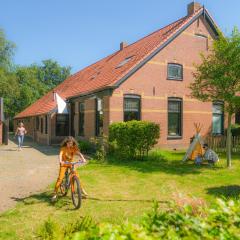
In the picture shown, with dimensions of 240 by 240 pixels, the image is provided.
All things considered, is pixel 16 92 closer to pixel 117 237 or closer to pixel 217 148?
pixel 217 148

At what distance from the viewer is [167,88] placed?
1938 centimetres

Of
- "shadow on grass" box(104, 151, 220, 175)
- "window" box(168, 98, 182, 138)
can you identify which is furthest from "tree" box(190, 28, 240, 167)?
"window" box(168, 98, 182, 138)

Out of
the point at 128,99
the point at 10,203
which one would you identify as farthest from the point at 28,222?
the point at 128,99

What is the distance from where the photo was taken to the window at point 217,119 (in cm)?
2142

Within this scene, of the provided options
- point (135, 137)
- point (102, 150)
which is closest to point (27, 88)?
point (102, 150)

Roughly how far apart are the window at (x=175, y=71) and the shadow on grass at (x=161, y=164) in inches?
212

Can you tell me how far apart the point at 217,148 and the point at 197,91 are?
7013 mm

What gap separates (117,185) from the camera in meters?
10.0

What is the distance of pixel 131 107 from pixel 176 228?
15802 millimetres

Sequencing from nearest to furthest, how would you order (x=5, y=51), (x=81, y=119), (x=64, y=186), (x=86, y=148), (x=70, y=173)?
1. (x=70, y=173)
2. (x=64, y=186)
3. (x=86, y=148)
4. (x=81, y=119)
5. (x=5, y=51)

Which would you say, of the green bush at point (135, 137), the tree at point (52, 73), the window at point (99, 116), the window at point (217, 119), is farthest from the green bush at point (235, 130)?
the tree at point (52, 73)

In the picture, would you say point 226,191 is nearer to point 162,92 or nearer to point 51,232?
point 51,232

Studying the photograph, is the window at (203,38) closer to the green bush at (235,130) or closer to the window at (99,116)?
the green bush at (235,130)

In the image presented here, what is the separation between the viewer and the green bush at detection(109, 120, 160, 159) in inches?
575
